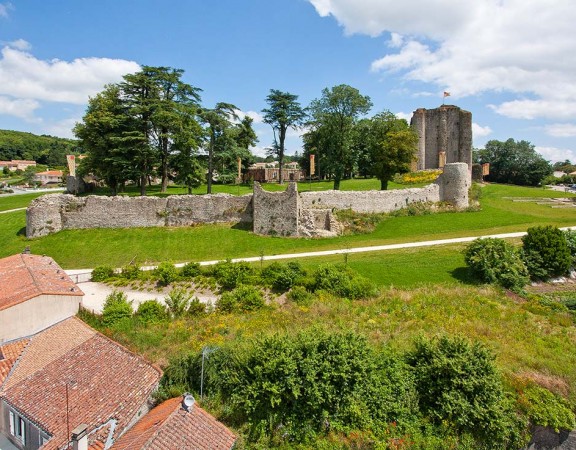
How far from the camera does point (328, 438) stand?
420 inches

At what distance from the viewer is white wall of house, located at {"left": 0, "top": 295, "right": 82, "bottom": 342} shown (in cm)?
1391

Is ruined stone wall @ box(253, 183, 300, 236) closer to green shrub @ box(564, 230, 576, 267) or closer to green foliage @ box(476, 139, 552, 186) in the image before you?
green shrub @ box(564, 230, 576, 267)

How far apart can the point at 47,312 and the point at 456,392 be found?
Answer: 46.9 feet

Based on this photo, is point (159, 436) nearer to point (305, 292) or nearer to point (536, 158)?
point (305, 292)

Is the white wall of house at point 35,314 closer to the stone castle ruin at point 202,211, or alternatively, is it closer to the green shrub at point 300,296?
the green shrub at point 300,296

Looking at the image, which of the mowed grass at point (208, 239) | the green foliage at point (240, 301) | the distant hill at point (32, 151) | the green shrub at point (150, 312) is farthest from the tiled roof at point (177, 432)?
the distant hill at point (32, 151)

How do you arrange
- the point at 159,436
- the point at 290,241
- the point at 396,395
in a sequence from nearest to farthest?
the point at 159,436 < the point at 396,395 < the point at 290,241

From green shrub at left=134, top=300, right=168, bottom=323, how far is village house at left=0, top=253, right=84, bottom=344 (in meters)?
2.37

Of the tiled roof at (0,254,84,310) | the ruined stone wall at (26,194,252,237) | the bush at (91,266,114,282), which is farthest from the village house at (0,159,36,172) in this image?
the tiled roof at (0,254,84,310)

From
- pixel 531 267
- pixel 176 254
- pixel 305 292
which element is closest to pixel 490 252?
pixel 531 267

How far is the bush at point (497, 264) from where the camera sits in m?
20.2

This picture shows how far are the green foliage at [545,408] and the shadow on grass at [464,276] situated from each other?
8.75 metres

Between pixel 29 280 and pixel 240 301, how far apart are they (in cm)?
842

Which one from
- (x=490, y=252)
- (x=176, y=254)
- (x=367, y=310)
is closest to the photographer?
(x=367, y=310)
